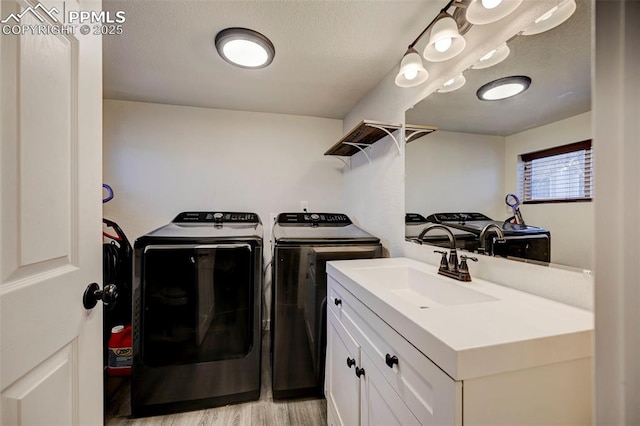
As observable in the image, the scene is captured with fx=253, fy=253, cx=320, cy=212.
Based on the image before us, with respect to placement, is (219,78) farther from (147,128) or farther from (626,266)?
(626,266)

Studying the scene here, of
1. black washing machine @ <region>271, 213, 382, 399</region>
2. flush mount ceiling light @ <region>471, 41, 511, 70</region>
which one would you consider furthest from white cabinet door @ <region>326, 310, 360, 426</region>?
flush mount ceiling light @ <region>471, 41, 511, 70</region>

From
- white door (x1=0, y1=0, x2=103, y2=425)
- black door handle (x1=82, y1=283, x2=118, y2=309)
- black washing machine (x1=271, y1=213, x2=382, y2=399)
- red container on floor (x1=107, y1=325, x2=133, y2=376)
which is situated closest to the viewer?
white door (x1=0, y1=0, x2=103, y2=425)

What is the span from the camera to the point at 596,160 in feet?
0.99

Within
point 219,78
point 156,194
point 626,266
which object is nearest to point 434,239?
point 626,266

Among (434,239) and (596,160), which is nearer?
(596,160)

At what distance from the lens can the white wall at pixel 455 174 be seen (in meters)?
1.15

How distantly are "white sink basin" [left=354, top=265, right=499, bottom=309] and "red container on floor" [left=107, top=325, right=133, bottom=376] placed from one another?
1.85 m

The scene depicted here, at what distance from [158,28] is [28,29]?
114 cm

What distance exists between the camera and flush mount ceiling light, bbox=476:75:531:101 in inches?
39.8

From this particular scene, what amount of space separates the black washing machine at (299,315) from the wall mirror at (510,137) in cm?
66

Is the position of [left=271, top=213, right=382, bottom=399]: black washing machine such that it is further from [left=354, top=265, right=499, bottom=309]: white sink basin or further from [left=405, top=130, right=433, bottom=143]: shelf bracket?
[left=405, top=130, right=433, bottom=143]: shelf bracket

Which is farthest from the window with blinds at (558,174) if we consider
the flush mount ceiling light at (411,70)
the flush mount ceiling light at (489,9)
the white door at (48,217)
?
the white door at (48,217)

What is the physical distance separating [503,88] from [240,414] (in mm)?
2304

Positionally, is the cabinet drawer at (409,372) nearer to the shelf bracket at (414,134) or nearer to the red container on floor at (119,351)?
the shelf bracket at (414,134)
